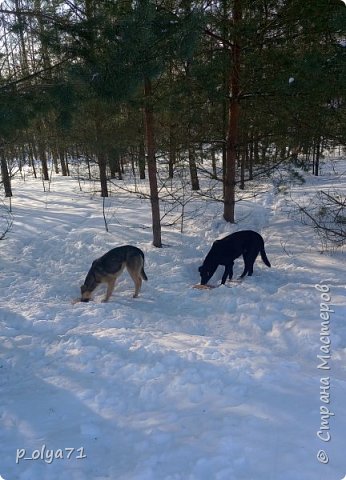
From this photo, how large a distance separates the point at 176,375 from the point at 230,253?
172 inches

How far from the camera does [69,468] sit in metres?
3.60

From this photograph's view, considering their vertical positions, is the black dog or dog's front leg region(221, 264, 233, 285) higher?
the black dog

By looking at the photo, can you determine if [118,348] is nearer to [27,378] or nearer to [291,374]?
[27,378]

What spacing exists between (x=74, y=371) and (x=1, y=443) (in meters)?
1.43

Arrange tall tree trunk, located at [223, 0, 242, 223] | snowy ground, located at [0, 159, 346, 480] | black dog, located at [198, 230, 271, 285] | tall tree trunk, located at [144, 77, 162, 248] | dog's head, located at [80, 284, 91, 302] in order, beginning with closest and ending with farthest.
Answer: snowy ground, located at [0, 159, 346, 480] → dog's head, located at [80, 284, 91, 302] → black dog, located at [198, 230, 271, 285] → tall tree trunk, located at [223, 0, 242, 223] → tall tree trunk, located at [144, 77, 162, 248]

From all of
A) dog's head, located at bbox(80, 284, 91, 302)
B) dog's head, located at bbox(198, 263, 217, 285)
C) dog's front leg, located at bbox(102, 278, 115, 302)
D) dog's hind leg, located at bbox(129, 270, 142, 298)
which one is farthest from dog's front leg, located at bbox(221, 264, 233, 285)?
dog's head, located at bbox(80, 284, 91, 302)

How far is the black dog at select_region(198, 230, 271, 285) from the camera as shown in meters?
8.79

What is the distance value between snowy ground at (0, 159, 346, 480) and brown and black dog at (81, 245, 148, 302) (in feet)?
1.22

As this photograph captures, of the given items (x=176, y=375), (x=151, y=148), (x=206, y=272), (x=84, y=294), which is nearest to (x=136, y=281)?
(x=84, y=294)

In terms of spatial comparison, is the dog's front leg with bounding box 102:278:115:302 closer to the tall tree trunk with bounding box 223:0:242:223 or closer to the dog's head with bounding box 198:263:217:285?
the dog's head with bounding box 198:263:217:285

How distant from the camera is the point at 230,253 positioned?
877 cm

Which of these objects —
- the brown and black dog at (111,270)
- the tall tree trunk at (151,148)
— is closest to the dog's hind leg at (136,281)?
the brown and black dog at (111,270)

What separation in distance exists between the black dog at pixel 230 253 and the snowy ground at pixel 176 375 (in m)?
0.49

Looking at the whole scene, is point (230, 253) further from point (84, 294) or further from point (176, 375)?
point (176, 375)
